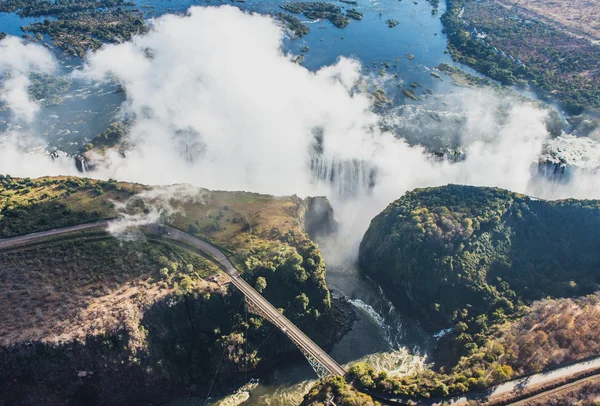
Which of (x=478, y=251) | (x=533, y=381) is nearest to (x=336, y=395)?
(x=533, y=381)

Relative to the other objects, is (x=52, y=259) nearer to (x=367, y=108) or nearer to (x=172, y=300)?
(x=172, y=300)

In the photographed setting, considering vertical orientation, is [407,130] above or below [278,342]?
above

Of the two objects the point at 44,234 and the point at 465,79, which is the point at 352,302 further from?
the point at 465,79

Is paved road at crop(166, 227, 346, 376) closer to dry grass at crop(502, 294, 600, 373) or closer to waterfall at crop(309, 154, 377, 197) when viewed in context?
dry grass at crop(502, 294, 600, 373)

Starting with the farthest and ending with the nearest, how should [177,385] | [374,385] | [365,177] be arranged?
[365,177] < [177,385] < [374,385]

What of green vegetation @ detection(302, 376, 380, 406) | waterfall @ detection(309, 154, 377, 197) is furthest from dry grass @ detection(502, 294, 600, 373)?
waterfall @ detection(309, 154, 377, 197)

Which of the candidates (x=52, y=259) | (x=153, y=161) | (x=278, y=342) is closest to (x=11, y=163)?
(x=153, y=161)
